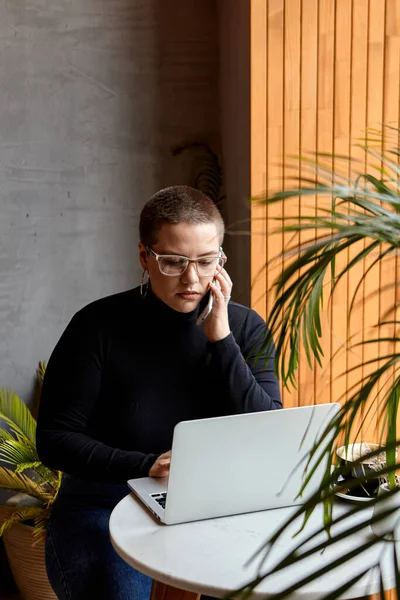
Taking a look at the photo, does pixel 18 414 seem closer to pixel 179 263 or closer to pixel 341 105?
pixel 179 263

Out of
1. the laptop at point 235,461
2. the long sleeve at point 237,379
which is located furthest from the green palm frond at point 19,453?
the laptop at point 235,461

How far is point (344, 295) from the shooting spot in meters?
3.07

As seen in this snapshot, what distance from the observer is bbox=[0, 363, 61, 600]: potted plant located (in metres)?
3.08

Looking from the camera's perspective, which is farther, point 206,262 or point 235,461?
point 206,262

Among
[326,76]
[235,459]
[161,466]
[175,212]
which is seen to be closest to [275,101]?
[326,76]

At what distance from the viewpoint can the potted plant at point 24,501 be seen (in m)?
3.08

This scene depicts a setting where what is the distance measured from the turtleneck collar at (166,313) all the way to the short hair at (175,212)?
6.5 inches

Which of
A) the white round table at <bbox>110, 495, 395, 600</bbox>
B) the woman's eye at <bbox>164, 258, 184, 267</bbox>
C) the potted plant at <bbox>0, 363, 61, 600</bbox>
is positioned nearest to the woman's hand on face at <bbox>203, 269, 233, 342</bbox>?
the woman's eye at <bbox>164, 258, 184, 267</bbox>

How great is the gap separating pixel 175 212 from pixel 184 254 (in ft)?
0.37

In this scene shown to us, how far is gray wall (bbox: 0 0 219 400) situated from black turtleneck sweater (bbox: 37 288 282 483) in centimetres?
113

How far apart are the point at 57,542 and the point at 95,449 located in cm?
25

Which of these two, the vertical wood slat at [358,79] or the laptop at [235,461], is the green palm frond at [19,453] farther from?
the laptop at [235,461]

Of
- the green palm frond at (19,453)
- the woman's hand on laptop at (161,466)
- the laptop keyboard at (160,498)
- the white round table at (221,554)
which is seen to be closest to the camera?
the white round table at (221,554)

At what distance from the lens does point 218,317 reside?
87.6 inches
